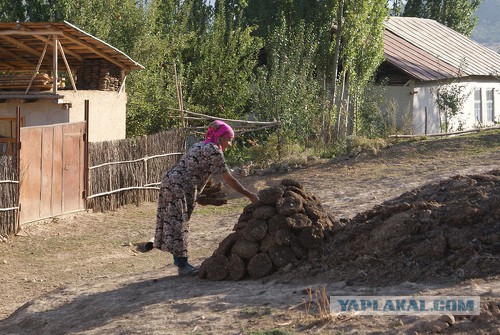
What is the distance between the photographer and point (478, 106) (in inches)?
1154

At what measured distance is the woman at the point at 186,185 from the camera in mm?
7803

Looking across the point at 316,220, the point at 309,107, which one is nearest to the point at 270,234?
the point at 316,220

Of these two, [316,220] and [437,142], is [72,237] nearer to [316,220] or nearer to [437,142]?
[316,220]

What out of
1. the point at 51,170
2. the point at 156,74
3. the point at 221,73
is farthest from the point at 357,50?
the point at 51,170

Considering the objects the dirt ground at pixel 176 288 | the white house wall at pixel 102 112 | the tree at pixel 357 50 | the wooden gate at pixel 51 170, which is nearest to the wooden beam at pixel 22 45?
the white house wall at pixel 102 112

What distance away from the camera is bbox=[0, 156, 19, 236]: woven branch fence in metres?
12.0

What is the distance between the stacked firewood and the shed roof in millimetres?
163

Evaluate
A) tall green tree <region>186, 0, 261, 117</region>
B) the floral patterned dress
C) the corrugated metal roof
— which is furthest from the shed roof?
the corrugated metal roof

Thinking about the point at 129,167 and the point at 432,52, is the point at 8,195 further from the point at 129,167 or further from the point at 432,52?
the point at 432,52

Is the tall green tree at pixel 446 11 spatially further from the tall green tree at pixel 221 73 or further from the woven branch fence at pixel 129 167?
the woven branch fence at pixel 129 167

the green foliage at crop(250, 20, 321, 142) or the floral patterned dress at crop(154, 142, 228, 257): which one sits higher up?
the green foliage at crop(250, 20, 321, 142)

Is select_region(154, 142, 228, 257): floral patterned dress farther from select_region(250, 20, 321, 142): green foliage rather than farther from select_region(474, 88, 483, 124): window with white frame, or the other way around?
select_region(474, 88, 483, 124): window with white frame

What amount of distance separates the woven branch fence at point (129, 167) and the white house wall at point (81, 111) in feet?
4.81

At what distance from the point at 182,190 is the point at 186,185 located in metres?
0.06
